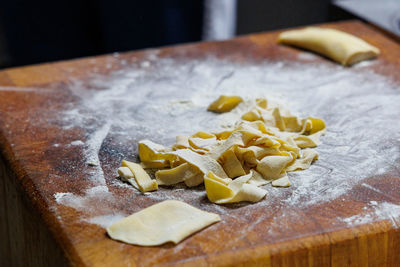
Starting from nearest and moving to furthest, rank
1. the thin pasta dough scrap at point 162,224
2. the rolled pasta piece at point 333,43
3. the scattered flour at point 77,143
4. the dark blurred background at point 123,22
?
the thin pasta dough scrap at point 162,224, the scattered flour at point 77,143, the rolled pasta piece at point 333,43, the dark blurred background at point 123,22

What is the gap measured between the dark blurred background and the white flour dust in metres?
0.81

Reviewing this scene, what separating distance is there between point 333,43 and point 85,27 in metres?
1.69

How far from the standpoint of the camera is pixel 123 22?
3047 mm

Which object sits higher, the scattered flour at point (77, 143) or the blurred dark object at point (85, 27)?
the scattered flour at point (77, 143)

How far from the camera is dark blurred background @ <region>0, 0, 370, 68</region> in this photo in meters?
2.99

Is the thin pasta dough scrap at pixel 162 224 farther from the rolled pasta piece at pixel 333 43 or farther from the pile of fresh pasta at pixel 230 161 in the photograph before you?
the rolled pasta piece at pixel 333 43

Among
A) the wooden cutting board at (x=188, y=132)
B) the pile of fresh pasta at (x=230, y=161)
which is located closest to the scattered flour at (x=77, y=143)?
the wooden cutting board at (x=188, y=132)

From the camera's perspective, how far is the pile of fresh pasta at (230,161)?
4.50 feet

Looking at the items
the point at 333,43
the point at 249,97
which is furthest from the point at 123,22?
the point at 249,97

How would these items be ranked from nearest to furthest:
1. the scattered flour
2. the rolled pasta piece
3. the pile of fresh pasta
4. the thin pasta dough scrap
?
the thin pasta dough scrap, the pile of fresh pasta, the scattered flour, the rolled pasta piece

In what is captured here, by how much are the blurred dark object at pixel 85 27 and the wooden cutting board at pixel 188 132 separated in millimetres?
712

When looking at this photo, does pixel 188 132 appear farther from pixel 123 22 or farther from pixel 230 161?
pixel 123 22

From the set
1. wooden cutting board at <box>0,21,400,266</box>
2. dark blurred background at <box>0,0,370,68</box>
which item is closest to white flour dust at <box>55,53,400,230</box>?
wooden cutting board at <box>0,21,400,266</box>

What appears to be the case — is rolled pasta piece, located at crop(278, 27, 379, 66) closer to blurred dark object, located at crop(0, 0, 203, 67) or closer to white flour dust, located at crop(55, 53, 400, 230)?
white flour dust, located at crop(55, 53, 400, 230)
